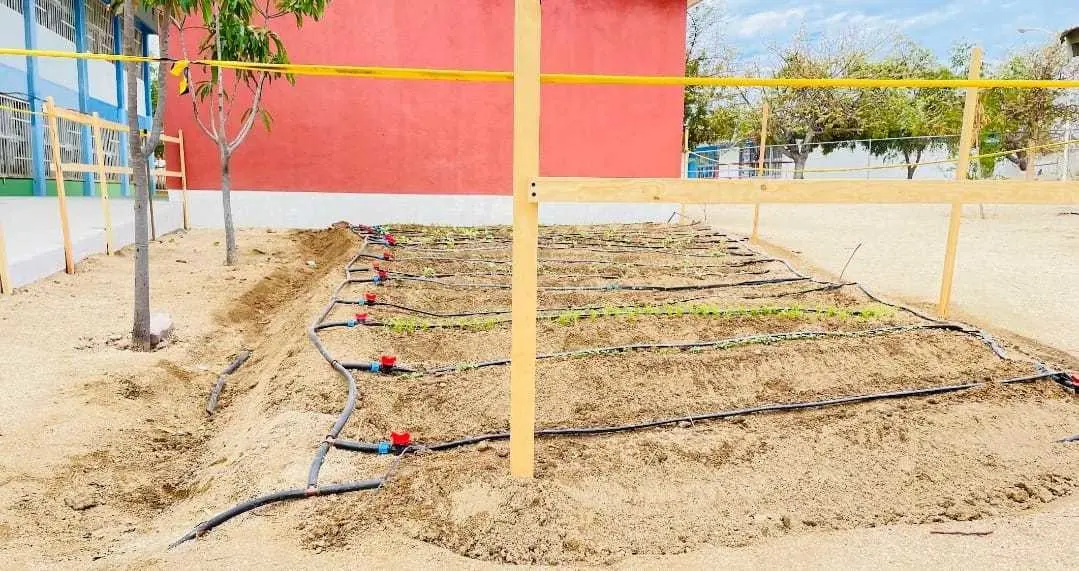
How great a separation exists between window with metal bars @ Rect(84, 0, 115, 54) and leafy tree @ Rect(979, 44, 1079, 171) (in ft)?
73.6

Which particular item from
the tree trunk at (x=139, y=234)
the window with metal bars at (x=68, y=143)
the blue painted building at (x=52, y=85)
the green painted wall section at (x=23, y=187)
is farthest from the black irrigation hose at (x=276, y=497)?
the window with metal bars at (x=68, y=143)

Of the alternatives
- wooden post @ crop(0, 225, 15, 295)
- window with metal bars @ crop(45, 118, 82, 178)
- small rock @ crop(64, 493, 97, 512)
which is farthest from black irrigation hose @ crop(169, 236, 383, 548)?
window with metal bars @ crop(45, 118, 82, 178)

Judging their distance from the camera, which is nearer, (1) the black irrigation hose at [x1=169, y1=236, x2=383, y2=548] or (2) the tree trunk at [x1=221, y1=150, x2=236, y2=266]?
(1) the black irrigation hose at [x1=169, y1=236, x2=383, y2=548]

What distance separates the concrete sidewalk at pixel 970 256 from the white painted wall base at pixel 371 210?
3219 millimetres

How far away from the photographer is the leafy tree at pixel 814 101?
85.6ft

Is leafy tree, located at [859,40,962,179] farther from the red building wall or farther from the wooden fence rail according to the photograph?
the wooden fence rail

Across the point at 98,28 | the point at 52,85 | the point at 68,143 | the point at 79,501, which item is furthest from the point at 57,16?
the point at 79,501

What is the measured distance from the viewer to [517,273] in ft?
7.38

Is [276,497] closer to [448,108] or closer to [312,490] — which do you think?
[312,490]

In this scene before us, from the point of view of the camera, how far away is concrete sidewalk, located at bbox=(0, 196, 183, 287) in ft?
18.0

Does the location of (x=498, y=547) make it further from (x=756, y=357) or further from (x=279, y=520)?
(x=756, y=357)

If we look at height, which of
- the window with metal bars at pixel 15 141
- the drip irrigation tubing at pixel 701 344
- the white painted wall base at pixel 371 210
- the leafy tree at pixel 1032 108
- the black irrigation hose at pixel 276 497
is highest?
the leafy tree at pixel 1032 108

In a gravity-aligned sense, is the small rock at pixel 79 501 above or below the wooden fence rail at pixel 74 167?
below

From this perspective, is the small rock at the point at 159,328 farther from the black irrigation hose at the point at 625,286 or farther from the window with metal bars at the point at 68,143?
the window with metal bars at the point at 68,143
